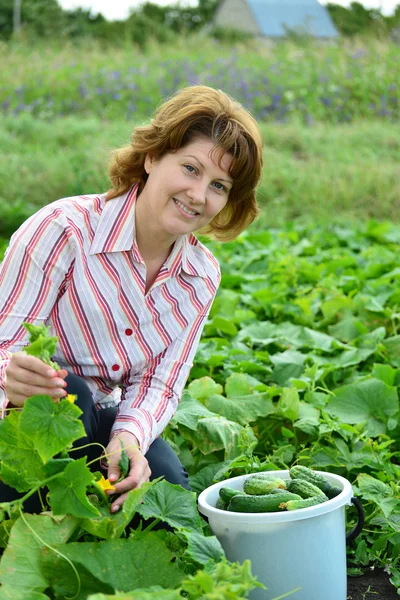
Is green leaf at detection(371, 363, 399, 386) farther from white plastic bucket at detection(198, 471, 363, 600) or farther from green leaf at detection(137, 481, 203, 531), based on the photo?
green leaf at detection(137, 481, 203, 531)

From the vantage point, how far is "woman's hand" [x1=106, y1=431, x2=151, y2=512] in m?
1.70

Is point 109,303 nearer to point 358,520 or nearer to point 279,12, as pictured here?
point 358,520

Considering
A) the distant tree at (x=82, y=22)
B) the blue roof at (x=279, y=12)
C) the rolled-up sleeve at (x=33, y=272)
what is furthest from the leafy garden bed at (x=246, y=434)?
the blue roof at (x=279, y=12)

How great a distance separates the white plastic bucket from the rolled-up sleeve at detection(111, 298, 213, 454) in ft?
1.14

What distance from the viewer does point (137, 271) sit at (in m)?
2.02

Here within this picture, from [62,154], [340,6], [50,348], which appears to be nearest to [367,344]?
[50,348]

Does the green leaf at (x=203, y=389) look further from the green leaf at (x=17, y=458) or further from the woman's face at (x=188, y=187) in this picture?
the green leaf at (x=17, y=458)

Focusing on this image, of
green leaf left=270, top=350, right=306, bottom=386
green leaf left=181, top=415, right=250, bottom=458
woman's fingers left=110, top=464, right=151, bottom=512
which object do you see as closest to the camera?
woman's fingers left=110, top=464, right=151, bottom=512

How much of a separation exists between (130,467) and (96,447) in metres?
0.21

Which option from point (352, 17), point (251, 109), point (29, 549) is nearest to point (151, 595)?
point (29, 549)

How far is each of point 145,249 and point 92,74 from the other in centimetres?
846

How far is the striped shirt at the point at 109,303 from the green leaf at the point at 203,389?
18.2 inches

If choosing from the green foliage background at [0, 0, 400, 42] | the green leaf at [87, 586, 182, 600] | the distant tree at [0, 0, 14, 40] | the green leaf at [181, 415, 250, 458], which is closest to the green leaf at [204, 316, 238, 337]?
the green leaf at [181, 415, 250, 458]

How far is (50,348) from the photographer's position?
1.46 metres
